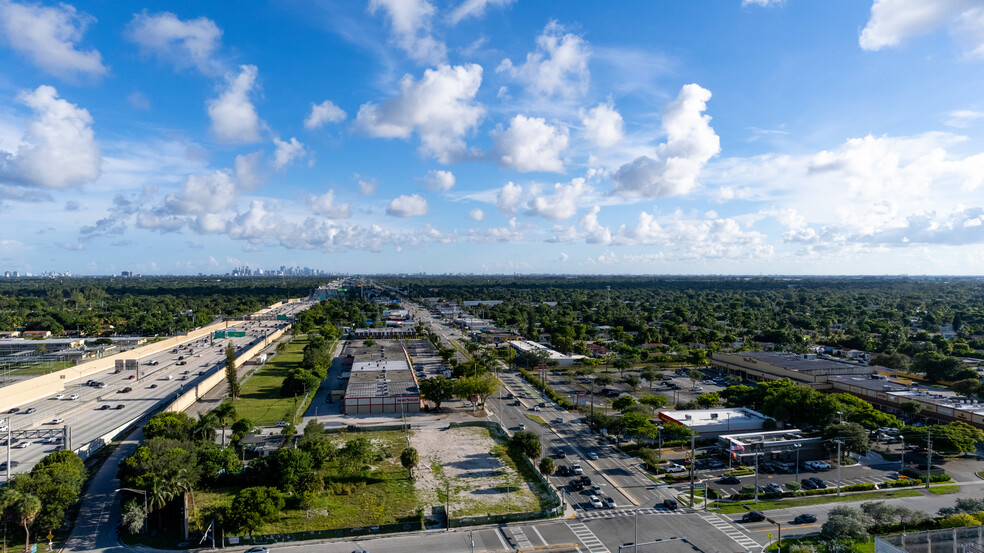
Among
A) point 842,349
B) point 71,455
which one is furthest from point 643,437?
point 842,349

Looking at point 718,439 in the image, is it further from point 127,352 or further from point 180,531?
point 127,352

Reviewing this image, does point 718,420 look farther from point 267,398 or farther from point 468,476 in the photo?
point 267,398

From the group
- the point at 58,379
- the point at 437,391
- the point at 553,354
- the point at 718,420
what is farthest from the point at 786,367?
the point at 58,379

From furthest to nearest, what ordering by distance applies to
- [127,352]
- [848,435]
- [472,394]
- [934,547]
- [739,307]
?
[739,307] < [127,352] < [472,394] < [848,435] < [934,547]

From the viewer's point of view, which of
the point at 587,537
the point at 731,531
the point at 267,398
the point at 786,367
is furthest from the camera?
the point at 786,367

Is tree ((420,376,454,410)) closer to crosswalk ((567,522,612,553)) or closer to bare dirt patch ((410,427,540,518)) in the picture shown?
bare dirt patch ((410,427,540,518))

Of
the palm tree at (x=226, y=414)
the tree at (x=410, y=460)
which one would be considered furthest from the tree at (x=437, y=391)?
the palm tree at (x=226, y=414)

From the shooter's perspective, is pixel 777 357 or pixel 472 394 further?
pixel 777 357

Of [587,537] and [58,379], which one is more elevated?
[58,379]
